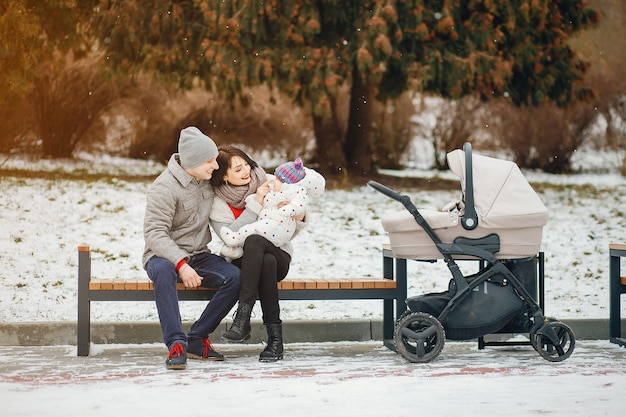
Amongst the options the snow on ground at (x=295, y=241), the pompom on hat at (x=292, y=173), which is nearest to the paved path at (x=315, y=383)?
the pompom on hat at (x=292, y=173)

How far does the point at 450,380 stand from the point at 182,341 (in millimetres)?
1606

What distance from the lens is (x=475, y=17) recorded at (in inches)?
656

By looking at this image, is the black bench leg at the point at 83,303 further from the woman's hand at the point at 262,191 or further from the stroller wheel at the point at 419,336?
the stroller wheel at the point at 419,336

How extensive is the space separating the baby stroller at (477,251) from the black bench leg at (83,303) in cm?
188

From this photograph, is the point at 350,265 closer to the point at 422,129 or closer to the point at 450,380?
the point at 450,380

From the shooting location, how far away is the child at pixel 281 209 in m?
7.09

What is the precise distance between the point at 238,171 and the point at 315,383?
1679 mm

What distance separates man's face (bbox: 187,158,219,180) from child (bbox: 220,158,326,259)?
322 millimetres

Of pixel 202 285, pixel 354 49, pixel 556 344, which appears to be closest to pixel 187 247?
pixel 202 285

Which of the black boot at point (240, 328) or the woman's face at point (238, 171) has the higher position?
the woman's face at point (238, 171)

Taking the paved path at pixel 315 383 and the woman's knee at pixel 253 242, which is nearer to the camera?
the paved path at pixel 315 383

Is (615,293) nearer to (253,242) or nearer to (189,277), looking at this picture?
(253,242)

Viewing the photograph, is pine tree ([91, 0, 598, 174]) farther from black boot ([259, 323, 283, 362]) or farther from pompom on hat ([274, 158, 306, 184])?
black boot ([259, 323, 283, 362])

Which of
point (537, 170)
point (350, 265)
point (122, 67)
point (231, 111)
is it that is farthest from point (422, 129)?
point (350, 265)
